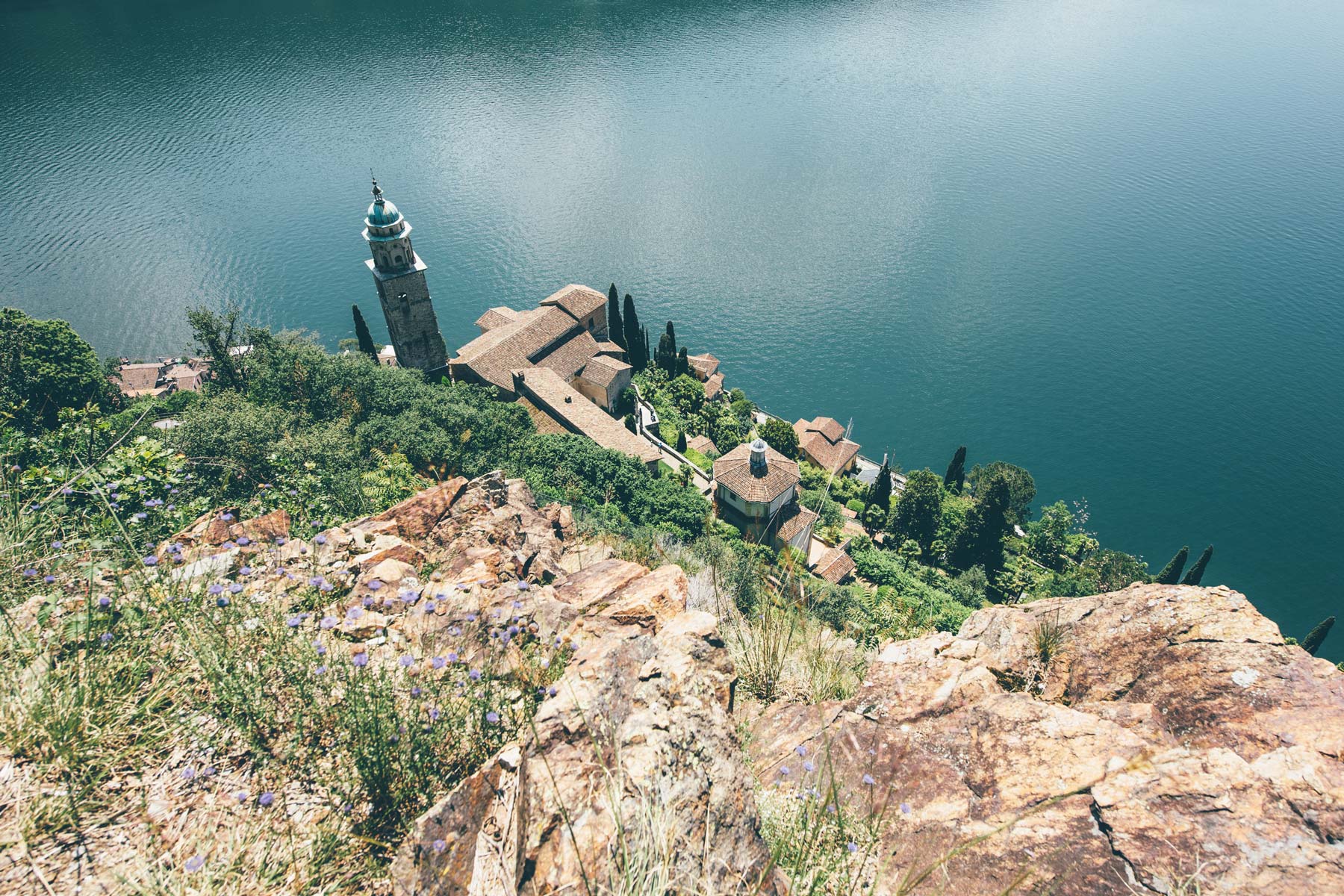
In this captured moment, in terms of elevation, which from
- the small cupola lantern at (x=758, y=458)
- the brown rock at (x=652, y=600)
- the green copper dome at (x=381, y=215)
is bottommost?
the small cupola lantern at (x=758, y=458)

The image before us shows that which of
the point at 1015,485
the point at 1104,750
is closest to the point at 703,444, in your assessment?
the point at 1015,485

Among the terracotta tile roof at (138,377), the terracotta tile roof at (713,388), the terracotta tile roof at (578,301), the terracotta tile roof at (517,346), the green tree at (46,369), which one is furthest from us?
the terracotta tile roof at (713,388)

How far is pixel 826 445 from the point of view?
2089 inches

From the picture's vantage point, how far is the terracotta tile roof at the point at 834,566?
3841 cm

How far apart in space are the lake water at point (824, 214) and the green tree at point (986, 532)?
11.9 m

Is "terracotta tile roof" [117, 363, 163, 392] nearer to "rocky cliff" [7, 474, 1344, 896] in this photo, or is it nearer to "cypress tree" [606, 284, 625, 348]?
"cypress tree" [606, 284, 625, 348]

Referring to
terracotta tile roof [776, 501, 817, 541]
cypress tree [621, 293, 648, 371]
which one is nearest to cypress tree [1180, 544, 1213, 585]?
terracotta tile roof [776, 501, 817, 541]

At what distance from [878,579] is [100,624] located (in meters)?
40.0

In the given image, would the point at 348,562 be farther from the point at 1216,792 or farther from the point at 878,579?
the point at 878,579

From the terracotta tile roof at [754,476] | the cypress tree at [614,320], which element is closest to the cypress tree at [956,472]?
the terracotta tile roof at [754,476]

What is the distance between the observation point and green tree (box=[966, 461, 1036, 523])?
167 feet

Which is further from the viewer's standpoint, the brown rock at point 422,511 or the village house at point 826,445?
the village house at point 826,445

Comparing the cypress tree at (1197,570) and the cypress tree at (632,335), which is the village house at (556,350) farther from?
the cypress tree at (1197,570)

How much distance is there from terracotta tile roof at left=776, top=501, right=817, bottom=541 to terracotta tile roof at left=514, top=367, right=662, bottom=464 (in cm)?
889
